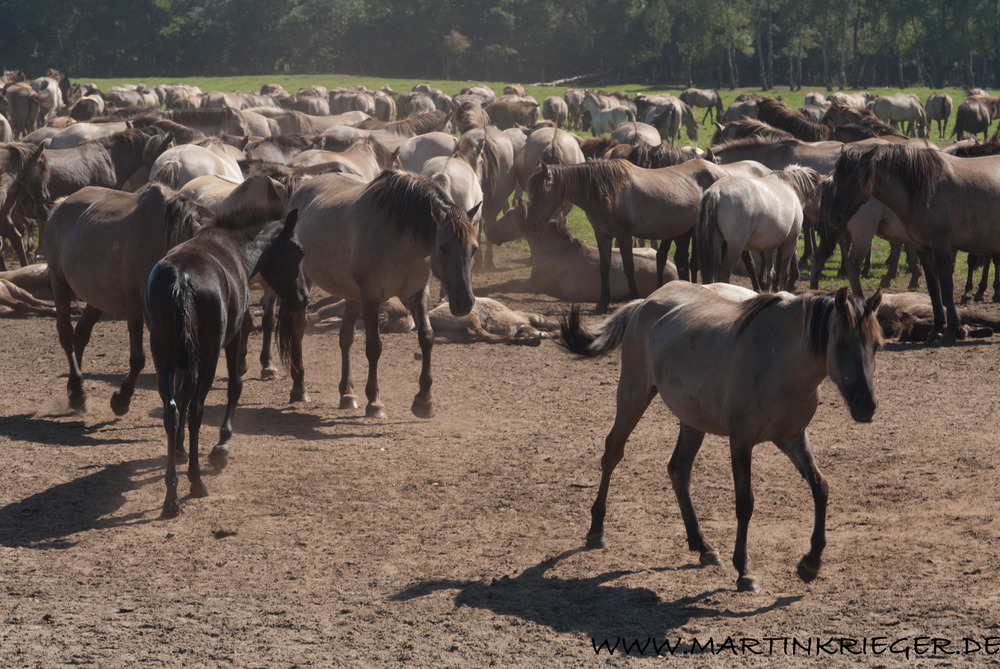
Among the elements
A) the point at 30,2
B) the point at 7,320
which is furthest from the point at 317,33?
the point at 7,320

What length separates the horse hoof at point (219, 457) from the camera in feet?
21.9

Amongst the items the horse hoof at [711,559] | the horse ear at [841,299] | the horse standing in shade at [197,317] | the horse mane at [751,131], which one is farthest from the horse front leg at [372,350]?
the horse mane at [751,131]

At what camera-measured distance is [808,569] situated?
190 inches

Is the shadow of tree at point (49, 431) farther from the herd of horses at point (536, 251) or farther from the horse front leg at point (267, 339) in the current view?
the horse front leg at point (267, 339)

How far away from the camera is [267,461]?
6.97 metres

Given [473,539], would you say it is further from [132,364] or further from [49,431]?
[49,431]

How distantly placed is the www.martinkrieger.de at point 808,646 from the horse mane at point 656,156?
40.9ft

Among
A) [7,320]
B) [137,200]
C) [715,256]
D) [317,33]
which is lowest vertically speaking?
[7,320]

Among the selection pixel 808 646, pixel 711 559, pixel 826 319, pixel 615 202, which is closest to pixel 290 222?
pixel 711 559

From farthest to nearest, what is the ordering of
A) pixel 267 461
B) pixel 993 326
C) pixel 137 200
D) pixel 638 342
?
pixel 993 326 < pixel 137 200 < pixel 267 461 < pixel 638 342

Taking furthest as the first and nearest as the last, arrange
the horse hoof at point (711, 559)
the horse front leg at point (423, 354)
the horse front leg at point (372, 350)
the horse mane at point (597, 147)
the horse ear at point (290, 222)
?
the horse mane at point (597, 147)
the horse front leg at point (372, 350)
the horse front leg at point (423, 354)
the horse ear at point (290, 222)
the horse hoof at point (711, 559)

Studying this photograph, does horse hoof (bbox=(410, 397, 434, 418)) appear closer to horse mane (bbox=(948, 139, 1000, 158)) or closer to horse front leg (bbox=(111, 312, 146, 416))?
horse front leg (bbox=(111, 312, 146, 416))

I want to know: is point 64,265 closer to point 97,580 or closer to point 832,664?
point 97,580

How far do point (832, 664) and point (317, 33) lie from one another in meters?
90.7
